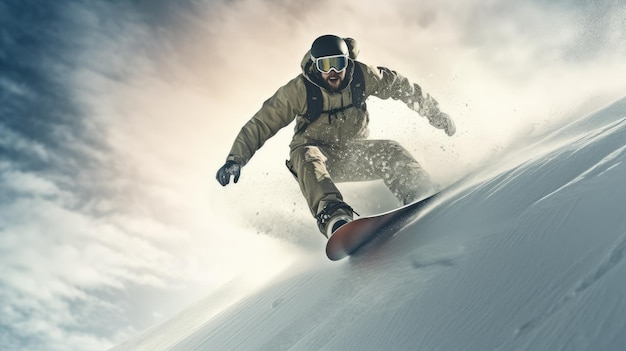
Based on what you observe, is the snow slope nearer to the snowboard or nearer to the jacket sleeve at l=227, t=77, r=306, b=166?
the snowboard

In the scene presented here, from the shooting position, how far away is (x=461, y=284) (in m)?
2.32

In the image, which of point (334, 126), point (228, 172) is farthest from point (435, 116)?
point (228, 172)

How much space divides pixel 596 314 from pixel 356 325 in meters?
1.32

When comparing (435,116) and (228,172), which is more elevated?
(228,172)

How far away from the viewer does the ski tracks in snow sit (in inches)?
66.7

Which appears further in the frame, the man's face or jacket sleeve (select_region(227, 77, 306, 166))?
jacket sleeve (select_region(227, 77, 306, 166))

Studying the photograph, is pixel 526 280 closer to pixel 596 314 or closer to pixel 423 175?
pixel 596 314

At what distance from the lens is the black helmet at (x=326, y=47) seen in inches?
200

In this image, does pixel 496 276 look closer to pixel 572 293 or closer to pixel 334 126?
pixel 572 293

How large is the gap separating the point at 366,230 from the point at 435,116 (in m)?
2.81

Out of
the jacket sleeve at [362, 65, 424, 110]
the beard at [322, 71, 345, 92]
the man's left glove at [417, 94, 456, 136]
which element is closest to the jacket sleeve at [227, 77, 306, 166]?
the beard at [322, 71, 345, 92]

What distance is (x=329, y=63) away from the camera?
16.7ft

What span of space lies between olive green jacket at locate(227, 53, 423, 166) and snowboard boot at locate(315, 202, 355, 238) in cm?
139

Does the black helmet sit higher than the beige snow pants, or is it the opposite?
the black helmet
